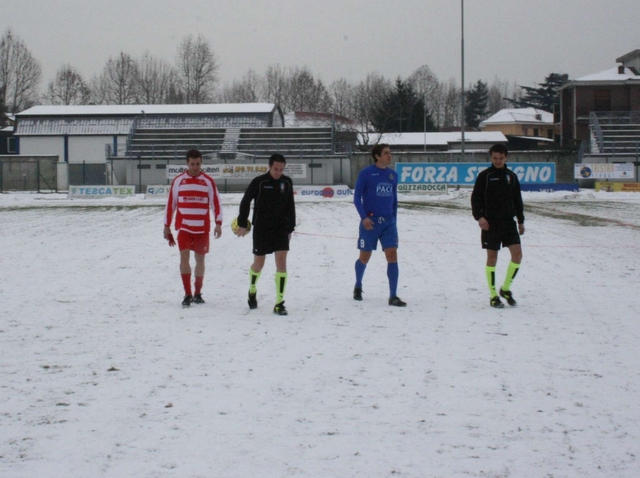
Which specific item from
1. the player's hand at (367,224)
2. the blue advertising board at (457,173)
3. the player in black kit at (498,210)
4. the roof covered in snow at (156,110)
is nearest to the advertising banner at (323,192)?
the blue advertising board at (457,173)

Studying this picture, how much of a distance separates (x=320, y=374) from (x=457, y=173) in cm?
3100

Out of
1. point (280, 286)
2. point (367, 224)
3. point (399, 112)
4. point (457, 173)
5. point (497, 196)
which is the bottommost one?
point (280, 286)

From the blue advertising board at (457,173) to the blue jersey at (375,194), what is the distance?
86.8 feet

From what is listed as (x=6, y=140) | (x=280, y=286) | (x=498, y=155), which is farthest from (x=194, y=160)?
(x=6, y=140)

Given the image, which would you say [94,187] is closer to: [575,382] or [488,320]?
[488,320]

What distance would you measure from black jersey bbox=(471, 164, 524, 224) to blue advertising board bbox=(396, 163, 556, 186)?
26.4 metres

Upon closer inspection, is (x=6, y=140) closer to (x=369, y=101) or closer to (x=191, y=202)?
(x=369, y=101)

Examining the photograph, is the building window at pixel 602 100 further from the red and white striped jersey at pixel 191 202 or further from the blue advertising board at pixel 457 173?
Result: the red and white striped jersey at pixel 191 202

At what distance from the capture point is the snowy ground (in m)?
4.21

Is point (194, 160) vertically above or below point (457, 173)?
below

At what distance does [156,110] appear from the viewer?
6334cm

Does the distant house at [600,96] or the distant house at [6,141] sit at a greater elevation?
the distant house at [600,96]

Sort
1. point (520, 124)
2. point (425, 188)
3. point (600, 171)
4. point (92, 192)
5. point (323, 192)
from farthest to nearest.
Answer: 1. point (520, 124)
2. point (600, 171)
3. point (92, 192)
4. point (323, 192)
5. point (425, 188)

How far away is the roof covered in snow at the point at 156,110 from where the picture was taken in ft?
197
